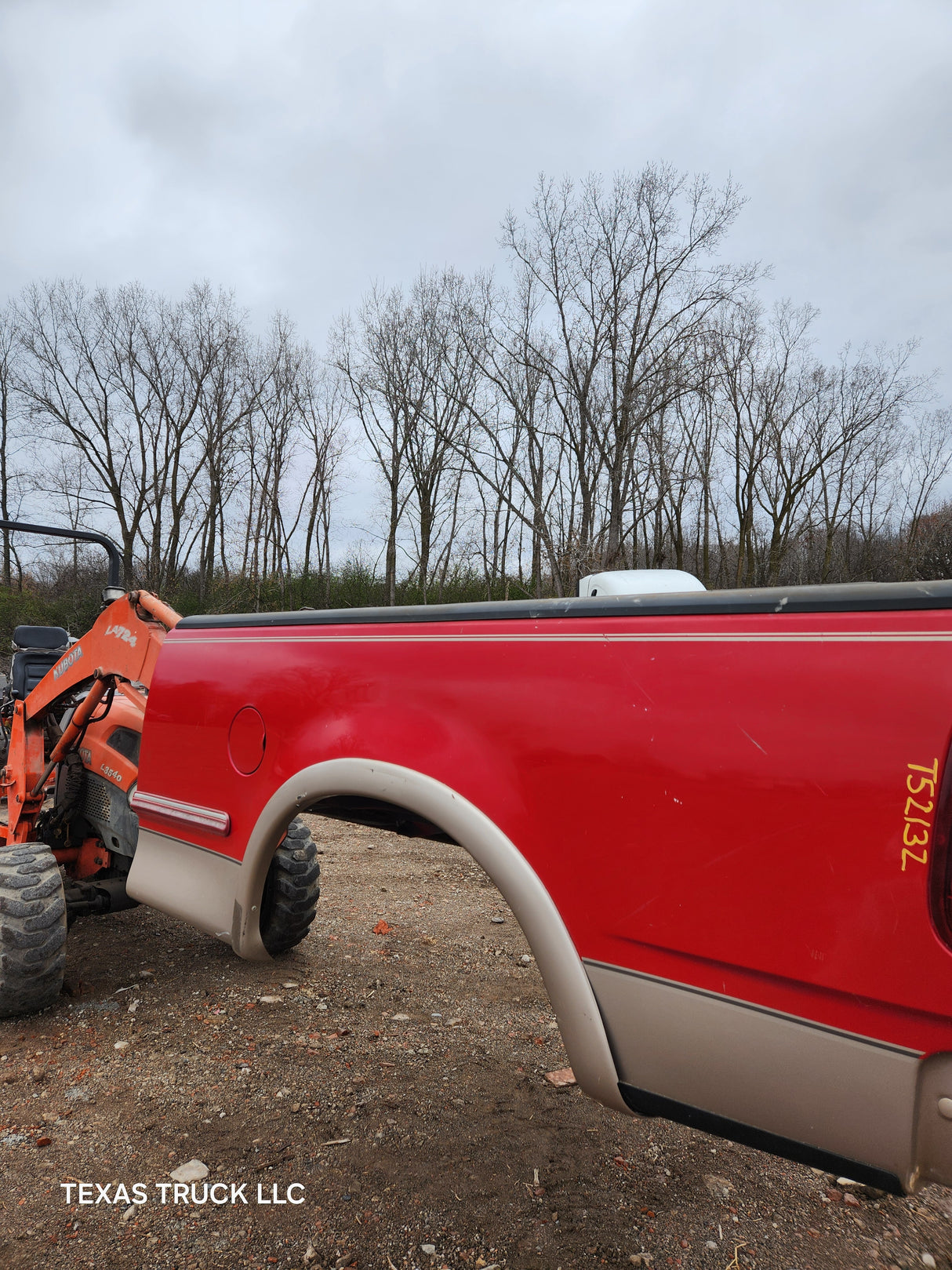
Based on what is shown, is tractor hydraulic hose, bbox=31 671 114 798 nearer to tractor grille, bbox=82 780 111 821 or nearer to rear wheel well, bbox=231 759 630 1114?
tractor grille, bbox=82 780 111 821

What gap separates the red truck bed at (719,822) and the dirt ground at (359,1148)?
1038 mm

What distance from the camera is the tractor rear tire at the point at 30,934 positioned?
308 cm

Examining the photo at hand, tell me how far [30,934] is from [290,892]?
1.08 metres

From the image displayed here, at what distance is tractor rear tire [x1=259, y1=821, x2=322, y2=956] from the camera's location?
12.3 ft

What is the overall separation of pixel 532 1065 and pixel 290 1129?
3.08 ft

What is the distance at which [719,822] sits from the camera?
1314mm

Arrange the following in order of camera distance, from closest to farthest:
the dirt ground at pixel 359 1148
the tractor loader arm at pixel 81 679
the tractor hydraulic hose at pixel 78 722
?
the dirt ground at pixel 359 1148
the tractor loader arm at pixel 81 679
the tractor hydraulic hose at pixel 78 722

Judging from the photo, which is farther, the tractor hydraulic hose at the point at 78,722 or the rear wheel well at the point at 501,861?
the tractor hydraulic hose at the point at 78,722

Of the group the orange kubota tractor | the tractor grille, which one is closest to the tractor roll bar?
the orange kubota tractor

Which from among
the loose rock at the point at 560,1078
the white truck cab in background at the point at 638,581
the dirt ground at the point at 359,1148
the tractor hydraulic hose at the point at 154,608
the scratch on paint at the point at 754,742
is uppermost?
the white truck cab in background at the point at 638,581

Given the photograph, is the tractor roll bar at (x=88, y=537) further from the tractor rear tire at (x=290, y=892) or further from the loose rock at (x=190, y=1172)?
the loose rock at (x=190, y=1172)

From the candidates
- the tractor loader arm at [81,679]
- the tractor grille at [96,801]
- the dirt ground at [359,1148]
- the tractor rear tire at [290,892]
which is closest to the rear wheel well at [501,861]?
the dirt ground at [359,1148]

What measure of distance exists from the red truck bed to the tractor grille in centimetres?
233

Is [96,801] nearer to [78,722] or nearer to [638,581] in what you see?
[78,722]
